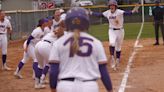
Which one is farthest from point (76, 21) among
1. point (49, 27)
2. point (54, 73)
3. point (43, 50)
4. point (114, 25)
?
point (114, 25)

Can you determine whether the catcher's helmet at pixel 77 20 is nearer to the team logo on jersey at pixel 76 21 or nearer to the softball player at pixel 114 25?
the team logo on jersey at pixel 76 21

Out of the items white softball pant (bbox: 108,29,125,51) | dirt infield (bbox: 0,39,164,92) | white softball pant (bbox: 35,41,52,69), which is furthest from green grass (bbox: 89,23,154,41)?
white softball pant (bbox: 35,41,52,69)

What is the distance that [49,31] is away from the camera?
12031mm

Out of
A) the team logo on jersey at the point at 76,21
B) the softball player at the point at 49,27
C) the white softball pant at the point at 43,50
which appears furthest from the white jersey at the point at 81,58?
the softball player at the point at 49,27

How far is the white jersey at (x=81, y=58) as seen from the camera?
5.10m

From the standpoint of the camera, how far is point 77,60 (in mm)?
5105

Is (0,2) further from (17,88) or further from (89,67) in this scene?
(89,67)

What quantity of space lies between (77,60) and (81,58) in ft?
0.16

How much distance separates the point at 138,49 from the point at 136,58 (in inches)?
138

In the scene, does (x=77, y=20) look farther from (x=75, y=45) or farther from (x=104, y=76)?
(x=104, y=76)

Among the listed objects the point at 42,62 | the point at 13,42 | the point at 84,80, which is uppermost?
the point at 84,80

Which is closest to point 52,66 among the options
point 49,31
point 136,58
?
point 49,31

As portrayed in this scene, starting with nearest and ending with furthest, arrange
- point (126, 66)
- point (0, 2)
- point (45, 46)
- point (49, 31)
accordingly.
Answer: point (45, 46) < point (49, 31) < point (126, 66) < point (0, 2)

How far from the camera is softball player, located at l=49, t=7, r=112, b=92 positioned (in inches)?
200
